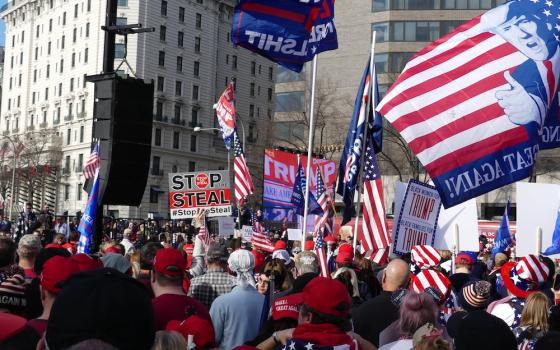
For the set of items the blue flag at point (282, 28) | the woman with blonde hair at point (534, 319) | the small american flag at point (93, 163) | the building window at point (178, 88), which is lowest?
the woman with blonde hair at point (534, 319)

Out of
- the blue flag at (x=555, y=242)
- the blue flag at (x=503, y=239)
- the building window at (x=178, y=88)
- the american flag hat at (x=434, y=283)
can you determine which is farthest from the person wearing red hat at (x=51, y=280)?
the building window at (x=178, y=88)

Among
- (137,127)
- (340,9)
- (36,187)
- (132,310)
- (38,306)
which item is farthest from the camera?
(36,187)

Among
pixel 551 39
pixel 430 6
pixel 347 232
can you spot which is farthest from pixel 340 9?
pixel 551 39

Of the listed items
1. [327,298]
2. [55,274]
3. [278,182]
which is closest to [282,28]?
[55,274]

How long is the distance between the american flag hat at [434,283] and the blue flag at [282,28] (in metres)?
4.27

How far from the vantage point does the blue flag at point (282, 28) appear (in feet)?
30.9

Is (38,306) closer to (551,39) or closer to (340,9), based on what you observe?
(551,39)

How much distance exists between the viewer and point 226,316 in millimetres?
6074

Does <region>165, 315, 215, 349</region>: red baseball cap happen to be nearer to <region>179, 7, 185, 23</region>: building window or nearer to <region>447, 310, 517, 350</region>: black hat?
<region>447, 310, 517, 350</region>: black hat

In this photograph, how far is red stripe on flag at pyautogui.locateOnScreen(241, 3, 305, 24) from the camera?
30.8ft

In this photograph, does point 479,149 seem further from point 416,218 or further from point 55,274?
point 55,274

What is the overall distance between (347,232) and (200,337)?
23386 mm

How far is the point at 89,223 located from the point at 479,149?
5891 mm

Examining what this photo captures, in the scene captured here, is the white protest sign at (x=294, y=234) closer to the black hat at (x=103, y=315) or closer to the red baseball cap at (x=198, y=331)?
the red baseball cap at (x=198, y=331)
